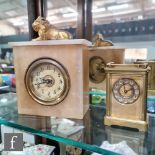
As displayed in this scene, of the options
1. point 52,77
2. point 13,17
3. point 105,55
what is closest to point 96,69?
point 105,55

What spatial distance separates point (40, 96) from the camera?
62 centimetres

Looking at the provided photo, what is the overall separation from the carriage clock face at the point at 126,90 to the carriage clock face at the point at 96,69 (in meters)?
0.23

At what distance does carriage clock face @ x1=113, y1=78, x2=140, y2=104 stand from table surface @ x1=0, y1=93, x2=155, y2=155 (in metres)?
0.09

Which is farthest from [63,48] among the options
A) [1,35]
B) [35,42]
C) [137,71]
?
[1,35]

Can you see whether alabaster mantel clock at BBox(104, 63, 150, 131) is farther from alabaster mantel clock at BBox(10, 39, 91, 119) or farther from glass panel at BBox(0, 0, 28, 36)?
glass panel at BBox(0, 0, 28, 36)

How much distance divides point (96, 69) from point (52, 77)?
232mm

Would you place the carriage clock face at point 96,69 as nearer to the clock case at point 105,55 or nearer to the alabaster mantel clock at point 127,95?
the clock case at point 105,55

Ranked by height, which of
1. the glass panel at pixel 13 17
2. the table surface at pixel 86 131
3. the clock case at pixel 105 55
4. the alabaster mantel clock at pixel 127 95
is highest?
the glass panel at pixel 13 17

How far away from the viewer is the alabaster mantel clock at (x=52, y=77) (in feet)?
1.88

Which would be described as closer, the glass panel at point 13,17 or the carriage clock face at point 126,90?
the carriage clock face at point 126,90

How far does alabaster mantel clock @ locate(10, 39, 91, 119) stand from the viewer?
57 centimetres

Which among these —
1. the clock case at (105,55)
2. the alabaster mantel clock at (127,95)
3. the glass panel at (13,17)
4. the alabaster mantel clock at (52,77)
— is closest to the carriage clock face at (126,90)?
the alabaster mantel clock at (127,95)

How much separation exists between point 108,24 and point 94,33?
0.26 feet

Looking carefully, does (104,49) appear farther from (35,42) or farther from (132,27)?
(35,42)
